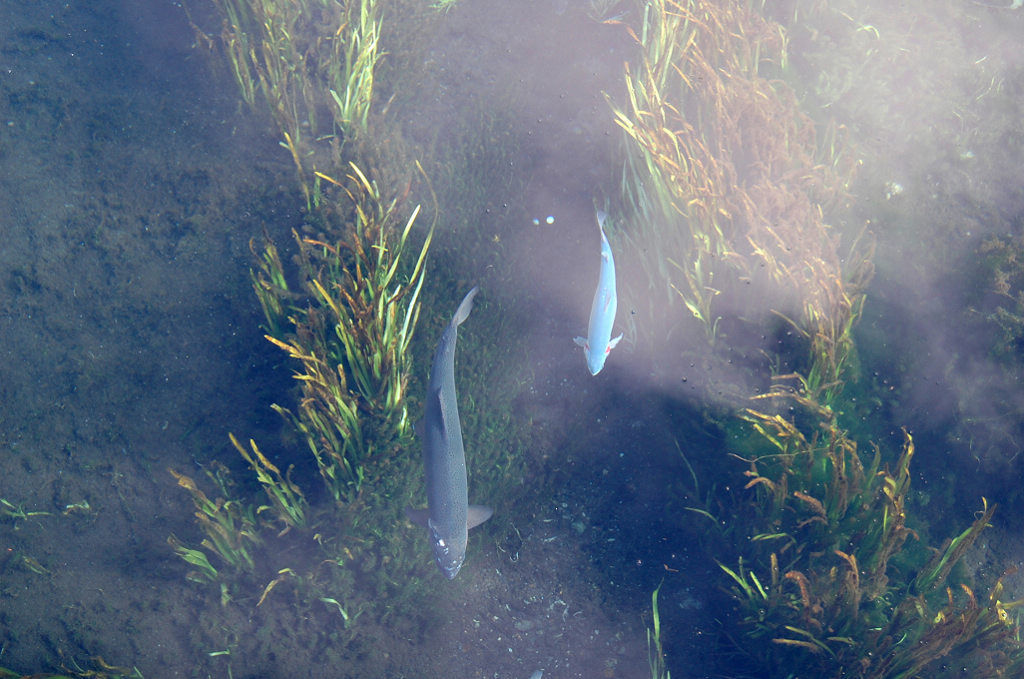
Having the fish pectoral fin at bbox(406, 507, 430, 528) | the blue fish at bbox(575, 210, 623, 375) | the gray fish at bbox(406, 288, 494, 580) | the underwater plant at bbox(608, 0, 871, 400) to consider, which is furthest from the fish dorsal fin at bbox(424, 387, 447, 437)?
the underwater plant at bbox(608, 0, 871, 400)

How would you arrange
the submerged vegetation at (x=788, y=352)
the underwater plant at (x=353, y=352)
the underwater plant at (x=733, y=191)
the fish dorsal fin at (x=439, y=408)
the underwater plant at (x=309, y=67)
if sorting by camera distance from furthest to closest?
the underwater plant at (x=309, y=67)
the underwater plant at (x=733, y=191)
the underwater plant at (x=353, y=352)
the submerged vegetation at (x=788, y=352)
the fish dorsal fin at (x=439, y=408)

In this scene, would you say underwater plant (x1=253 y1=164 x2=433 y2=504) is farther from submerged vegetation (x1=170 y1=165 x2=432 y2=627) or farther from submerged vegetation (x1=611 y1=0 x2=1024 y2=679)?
submerged vegetation (x1=611 y1=0 x2=1024 y2=679)

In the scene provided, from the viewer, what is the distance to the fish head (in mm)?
3627

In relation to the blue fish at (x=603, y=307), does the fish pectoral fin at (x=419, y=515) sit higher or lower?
lower

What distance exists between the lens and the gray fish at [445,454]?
3.38m

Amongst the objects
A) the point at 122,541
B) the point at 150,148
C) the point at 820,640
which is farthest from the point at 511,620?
the point at 150,148

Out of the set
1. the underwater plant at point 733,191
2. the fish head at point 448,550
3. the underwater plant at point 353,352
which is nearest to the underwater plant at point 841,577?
the underwater plant at point 733,191

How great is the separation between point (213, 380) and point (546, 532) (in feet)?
10.8

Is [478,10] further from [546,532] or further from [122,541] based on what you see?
[122,541]

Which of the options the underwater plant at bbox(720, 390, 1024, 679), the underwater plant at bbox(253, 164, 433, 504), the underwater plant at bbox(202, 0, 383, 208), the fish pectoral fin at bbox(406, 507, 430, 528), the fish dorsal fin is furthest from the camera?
the underwater plant at bbox(202, 0, 383, 208)

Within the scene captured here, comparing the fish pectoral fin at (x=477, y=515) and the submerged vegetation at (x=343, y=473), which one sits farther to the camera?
the submerged vegetation at (x=343, y=473)

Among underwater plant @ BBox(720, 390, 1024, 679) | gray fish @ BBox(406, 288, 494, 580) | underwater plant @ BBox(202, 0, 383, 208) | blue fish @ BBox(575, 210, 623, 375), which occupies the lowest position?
underwater plant @ BBox(720, 390, 1024, 679)

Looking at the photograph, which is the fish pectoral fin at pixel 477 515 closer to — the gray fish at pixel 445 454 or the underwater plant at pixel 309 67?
the gray fish at pixel 445 454

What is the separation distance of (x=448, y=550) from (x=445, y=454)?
2.46 ft
